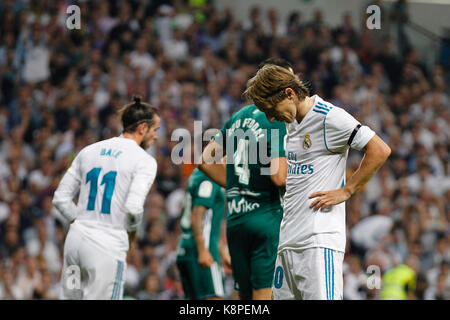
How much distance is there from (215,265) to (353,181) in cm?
306

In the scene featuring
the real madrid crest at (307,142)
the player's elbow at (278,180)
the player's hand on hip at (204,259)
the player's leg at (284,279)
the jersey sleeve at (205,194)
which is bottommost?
the player's hand on hip at (204,259)

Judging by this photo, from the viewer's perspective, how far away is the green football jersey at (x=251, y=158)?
5.58 meters

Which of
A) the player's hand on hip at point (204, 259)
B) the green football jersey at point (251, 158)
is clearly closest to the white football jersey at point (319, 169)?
the green football jersey at point (251, 158)

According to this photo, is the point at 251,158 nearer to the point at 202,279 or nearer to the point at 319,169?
the point at 319,169

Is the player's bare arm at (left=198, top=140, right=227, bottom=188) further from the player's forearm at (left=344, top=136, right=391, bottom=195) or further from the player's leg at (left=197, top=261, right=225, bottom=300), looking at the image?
the player's forearm at (left=344, top=136, right=391, bottom=195)

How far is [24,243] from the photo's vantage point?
10977 mm

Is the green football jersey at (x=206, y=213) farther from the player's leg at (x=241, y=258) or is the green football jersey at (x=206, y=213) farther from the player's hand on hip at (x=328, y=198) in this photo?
the player's hand on hip at (x=328, y=198)

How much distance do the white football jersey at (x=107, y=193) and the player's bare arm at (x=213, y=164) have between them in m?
0.45

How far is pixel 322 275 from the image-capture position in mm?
4445

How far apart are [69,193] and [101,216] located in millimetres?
323

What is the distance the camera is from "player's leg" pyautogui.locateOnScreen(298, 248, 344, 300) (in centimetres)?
443
